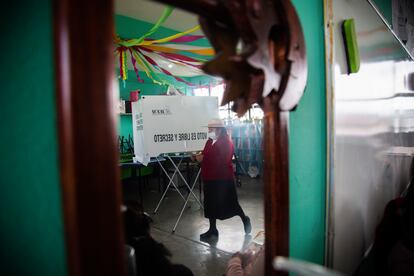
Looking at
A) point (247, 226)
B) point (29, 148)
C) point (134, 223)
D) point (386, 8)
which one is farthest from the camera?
point (247, 226)

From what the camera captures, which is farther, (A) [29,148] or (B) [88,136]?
(A) [29,148]

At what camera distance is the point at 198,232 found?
2.76m

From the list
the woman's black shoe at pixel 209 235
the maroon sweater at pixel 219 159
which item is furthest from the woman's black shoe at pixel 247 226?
the maroon sweater at pixel 219 159

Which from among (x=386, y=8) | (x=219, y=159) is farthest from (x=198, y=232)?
(x=386, y=8)

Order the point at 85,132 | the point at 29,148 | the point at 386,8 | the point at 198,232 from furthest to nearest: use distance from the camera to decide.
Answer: the point at 198,232
the point at 386,8
the point at 29,148
the point at 85,132

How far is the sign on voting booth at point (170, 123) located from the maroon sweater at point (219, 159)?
204 millimetres

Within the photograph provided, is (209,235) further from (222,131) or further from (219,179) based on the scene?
(222,131)

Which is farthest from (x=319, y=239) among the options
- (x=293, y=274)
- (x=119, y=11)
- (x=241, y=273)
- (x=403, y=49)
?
(x=119, y=11)

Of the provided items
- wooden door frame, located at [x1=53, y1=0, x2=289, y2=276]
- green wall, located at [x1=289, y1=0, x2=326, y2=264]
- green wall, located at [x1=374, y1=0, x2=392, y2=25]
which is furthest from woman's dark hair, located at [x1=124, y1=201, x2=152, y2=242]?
green wall, located at [x1=374, y1=0, x2=392, y2=25]

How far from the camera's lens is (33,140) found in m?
0.52

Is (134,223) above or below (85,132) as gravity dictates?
below

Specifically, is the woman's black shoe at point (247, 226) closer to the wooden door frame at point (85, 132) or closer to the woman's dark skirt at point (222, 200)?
the woman's dark skirt at point (222, 200)

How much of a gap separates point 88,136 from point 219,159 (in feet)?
7.28

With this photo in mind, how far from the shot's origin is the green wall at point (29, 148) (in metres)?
0.49
